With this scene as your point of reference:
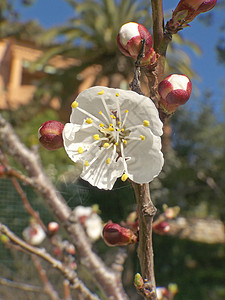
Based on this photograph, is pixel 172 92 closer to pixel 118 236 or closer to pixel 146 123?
pixel 146 123

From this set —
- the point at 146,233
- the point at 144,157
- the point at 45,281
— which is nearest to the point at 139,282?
the point at 146,233

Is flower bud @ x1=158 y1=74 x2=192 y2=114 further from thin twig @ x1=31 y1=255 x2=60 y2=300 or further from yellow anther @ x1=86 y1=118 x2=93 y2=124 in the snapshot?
thin twig @ x1=31 y1=255 x2=60 y2=300

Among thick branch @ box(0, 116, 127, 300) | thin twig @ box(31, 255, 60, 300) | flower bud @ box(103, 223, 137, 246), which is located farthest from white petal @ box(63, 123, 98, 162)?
thin twig @ box(31, 255, 60, 300)

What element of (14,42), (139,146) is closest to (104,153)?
(139,146)

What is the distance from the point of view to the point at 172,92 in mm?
458

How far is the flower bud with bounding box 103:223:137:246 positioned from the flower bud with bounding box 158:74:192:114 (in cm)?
19

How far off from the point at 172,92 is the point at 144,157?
96mm

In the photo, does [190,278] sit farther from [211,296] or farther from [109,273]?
[109,273]

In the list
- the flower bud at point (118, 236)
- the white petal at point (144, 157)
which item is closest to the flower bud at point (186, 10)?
the white petal at point (144, 157)

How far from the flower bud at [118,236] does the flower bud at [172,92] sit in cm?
19

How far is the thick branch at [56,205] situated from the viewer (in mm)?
745

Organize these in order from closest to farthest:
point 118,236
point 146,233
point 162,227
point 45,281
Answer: point 146,233, point 118,236, point 162,227, point 45,281

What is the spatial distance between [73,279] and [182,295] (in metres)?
3.17

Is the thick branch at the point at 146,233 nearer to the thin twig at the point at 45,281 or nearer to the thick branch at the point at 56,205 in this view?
the thick branch at the point at 56,205
